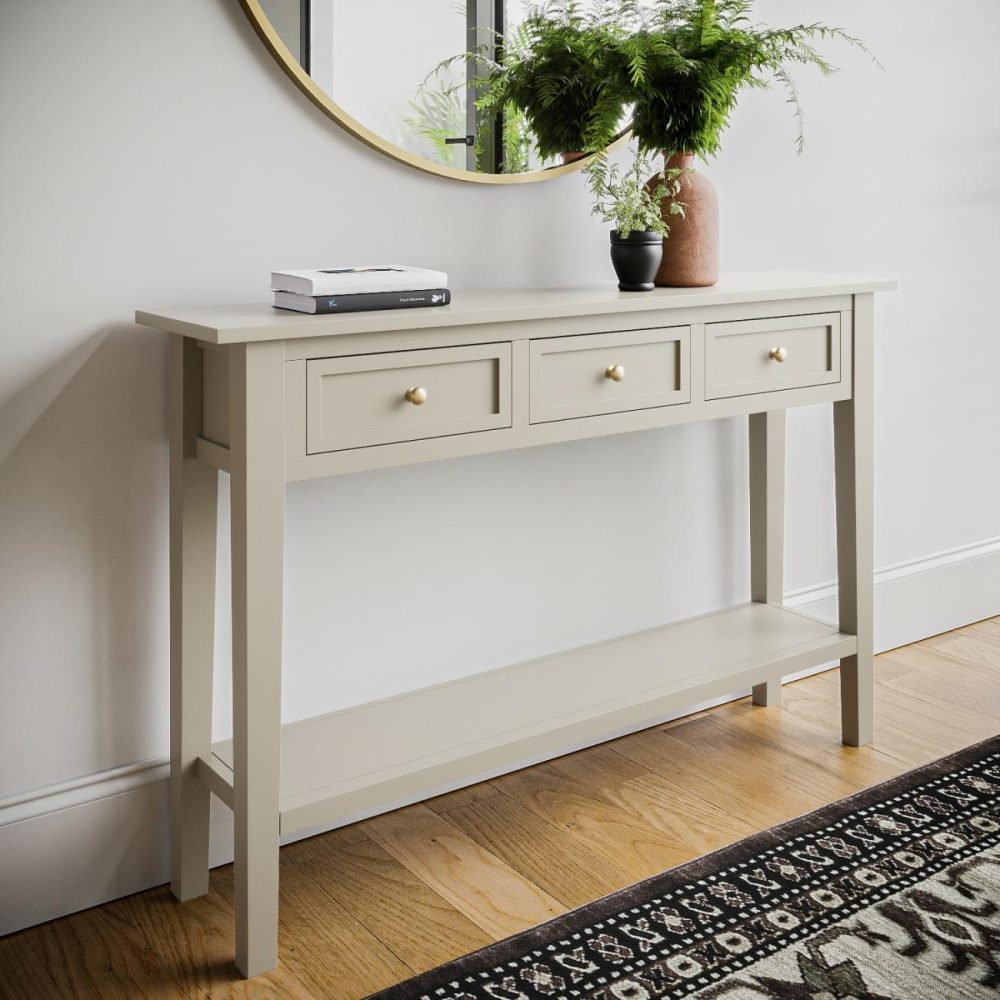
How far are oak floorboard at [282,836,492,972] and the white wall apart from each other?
25 centimetres

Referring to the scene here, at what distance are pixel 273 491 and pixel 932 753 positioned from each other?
1.52 metres

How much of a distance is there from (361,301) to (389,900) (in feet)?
3.12

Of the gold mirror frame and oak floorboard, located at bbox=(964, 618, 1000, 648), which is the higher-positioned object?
the gold mirror frame

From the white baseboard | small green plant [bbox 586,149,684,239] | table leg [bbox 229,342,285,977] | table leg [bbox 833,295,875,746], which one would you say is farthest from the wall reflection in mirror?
the white baseboard

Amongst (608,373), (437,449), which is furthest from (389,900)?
(608,373)

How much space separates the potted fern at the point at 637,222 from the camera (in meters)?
1.97

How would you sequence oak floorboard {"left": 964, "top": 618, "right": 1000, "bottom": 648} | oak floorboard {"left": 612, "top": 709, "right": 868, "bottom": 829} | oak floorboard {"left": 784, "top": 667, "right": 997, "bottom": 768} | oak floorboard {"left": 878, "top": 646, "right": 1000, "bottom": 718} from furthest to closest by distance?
oak floorboard {"left": 964, "top": 618, "right": 1000, "bottom": 648} < oak floorboard {"left": 878, "top": 646, "right": 1000, "bottom": 718} < oak floorboard {"left": 784, "top": 667, "right": 997, "bottom": 768} < oak floorboard {"left": 612, "top": 709, "right": 868, "bottom": 829}

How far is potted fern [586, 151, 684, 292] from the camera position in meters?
1.97

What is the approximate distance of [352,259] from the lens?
6.45 feet

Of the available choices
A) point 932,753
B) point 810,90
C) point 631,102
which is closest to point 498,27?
point 631,102

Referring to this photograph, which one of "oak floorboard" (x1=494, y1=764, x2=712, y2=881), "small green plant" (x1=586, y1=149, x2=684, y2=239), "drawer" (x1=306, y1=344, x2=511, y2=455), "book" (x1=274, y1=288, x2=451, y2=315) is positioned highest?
"small green plant" (x1=586, y1=149, x2=684, y2=239)

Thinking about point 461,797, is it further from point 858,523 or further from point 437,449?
point 858,523

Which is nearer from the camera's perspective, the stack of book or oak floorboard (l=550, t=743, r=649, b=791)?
the stack of book

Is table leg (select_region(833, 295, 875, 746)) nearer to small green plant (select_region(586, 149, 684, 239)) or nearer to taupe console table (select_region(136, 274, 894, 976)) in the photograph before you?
taupe console table (select_region(136, 274, 894, 976))
